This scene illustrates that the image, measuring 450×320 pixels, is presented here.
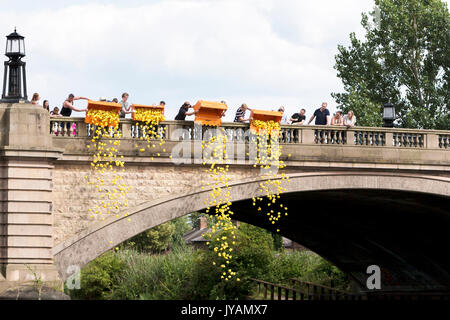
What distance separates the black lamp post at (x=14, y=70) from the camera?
874 inches

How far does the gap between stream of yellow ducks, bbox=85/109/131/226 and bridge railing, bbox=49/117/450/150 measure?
12.9 inches

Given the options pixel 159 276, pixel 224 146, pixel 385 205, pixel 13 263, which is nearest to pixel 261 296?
pixel 159 276

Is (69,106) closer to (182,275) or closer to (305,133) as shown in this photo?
(305,133)

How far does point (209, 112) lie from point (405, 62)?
26023 mm

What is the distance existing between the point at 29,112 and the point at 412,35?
29.8 metres

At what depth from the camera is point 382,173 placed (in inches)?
1062

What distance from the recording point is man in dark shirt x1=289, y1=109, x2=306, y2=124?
27261 millimetres

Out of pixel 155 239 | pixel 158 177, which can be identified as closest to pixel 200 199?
pixel 158 177

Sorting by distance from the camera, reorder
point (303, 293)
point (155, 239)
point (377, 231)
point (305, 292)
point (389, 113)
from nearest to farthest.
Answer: point (389, 113) → point (377, 231) → point (303, 293) → point (305, 292) → point (155, 239)

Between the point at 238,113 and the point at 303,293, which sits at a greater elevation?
the point at 238,113

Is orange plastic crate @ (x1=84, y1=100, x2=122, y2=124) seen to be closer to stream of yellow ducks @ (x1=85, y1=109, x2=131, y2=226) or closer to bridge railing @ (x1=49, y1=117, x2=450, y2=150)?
stream of yellow ducks @ (x1=85, y1=109, x2=131, y2=226)

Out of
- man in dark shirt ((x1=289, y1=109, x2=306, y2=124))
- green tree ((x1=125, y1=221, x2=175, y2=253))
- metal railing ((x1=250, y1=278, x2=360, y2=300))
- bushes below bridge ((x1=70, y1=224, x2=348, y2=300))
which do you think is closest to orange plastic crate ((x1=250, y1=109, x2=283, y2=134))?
man in dark shirt ((x1=289, y1=109, x2=306, y2=124))

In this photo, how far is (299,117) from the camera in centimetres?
2736

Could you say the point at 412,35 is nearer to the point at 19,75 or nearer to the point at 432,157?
the point at 432,157
